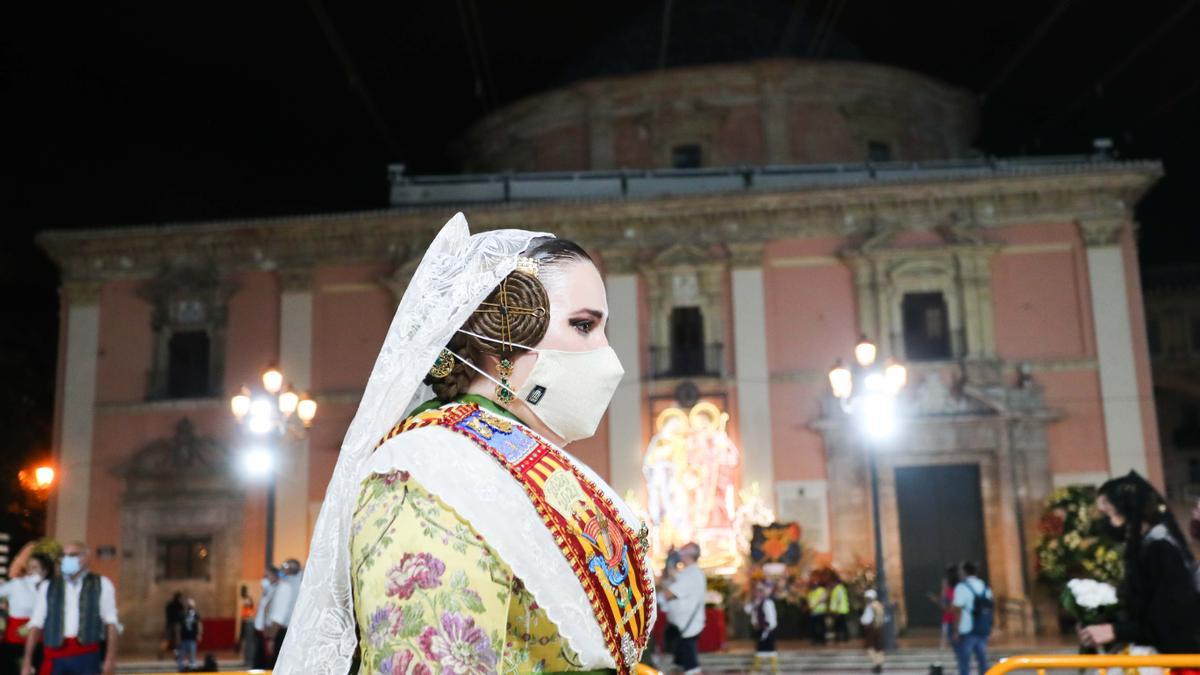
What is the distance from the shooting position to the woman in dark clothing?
212 inches

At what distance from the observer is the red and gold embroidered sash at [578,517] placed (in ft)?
6.31

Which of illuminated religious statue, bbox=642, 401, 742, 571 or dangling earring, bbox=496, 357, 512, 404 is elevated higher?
illuminated religious statue, bbox=642, 401, 742, 571

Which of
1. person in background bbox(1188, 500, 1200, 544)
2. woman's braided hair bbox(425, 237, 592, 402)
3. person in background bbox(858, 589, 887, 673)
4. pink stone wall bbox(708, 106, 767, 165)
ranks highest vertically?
pink stone wall bbox(708, 106, 767, 165)

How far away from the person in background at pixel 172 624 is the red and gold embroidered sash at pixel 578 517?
1960cm

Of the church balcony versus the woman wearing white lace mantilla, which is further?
the church balcony

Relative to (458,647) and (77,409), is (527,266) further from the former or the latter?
(77,409)

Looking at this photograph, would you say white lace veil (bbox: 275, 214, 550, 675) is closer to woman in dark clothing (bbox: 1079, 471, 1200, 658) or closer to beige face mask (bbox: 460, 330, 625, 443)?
beige face mask (bbox: 460, 330, 625, 443)

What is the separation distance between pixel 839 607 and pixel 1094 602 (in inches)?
501

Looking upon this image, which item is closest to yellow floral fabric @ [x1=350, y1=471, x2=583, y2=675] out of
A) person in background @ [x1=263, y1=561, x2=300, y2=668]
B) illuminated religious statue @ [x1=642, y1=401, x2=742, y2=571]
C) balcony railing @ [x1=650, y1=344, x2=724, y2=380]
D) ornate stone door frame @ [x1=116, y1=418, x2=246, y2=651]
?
person in background @ [x1=263, y1=561, x2=300, y2=668]

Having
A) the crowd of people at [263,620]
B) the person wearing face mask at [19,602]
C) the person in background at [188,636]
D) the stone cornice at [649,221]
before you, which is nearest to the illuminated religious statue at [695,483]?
the stone cornice at [649,221]

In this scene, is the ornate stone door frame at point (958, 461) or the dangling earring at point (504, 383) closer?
the dangling earring at point (504, 383)

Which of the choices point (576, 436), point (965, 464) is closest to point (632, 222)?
point (965, 464)

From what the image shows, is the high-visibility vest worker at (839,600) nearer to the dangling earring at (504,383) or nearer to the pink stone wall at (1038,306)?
the pink stone wall at (1038,306)

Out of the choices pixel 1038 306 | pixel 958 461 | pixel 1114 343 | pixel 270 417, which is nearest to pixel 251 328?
pixel 270 417
